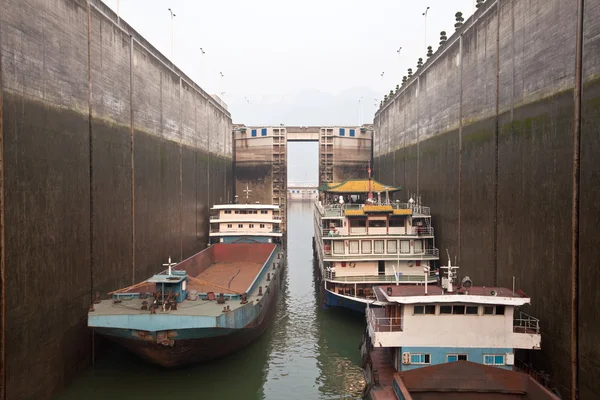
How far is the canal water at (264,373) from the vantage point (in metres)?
18.6

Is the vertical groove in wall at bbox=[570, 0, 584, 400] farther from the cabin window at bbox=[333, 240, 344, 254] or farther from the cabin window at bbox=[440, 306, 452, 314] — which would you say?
the cabin window at bbox=[333, 240, 344, 254]

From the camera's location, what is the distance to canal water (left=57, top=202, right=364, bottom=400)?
1856 cm

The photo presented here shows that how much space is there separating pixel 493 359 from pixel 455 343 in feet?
4.51

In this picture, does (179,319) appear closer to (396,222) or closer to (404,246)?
(404,246)

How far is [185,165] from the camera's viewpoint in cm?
3709

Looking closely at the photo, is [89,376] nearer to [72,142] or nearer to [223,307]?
[223,307]

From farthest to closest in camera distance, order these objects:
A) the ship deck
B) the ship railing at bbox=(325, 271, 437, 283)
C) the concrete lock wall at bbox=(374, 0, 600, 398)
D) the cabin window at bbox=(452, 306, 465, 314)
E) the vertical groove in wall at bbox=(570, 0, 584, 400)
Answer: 1. the ship railing at bbox=(325, 271, 437, 283)
2. the ship deck
3. the cabin window at bbox=(452, 306, 465, 314)
4. the vertical groove in wall at bbox=(570, 0, 584, 400)
5. the concrete lock wall at bbox=(374, 0, 600, 398)

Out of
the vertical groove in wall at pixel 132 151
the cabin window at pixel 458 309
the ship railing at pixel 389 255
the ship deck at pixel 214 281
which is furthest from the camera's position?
the ship railing at pixel 389 255

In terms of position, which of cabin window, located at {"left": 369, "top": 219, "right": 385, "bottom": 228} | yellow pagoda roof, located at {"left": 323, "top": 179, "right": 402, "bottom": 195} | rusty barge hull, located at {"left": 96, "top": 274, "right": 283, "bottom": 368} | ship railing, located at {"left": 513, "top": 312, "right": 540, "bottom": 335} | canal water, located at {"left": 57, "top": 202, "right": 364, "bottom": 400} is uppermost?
yellow pagoda roof, located at {"left": 323, "top": 179, "right": 402, "bottom": 195}

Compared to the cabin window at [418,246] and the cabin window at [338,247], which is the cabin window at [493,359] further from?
the cabin window at [338,247]

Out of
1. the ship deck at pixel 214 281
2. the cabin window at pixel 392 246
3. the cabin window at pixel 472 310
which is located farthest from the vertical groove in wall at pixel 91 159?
the cabin window at pixel 392 246

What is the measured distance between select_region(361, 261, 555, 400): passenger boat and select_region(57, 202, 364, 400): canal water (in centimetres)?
365

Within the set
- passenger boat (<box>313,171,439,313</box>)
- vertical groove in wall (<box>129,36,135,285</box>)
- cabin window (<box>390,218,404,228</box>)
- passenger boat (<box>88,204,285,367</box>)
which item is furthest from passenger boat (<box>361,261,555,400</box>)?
vertical groove in wall (<box>129,36,135,285</box>)

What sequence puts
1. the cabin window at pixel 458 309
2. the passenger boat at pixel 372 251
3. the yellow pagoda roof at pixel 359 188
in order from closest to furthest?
the cabin window at pixel 458 309, the passenger boat at pixel 372 251, the yellow pagoda roof at pixel 359 188
